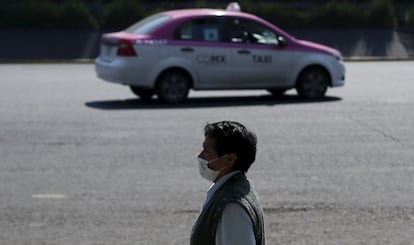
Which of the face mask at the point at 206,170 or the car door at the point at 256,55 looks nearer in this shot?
the face mask at the point at 206,170

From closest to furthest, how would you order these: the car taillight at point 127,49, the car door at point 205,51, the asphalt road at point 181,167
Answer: the asphalt road at point 181,167, the car taillight at point 127,49, the car door at point 205,51

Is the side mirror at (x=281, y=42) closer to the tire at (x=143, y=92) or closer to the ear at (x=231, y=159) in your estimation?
the tire at (x=143, y=92)

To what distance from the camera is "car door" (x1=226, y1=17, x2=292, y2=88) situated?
18094 millimetres

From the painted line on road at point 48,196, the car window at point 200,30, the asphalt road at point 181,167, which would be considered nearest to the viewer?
the asphalt road at point 181,167

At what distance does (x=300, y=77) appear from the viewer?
1845cm

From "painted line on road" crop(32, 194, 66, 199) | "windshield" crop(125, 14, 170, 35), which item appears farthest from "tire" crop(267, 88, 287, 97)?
"painted line on road" crop(32, 194, 66, 199)

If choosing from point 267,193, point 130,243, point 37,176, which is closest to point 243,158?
point 130,243

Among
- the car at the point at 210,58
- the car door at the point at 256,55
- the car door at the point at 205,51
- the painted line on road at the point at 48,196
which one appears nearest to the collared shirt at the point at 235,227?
the painted line on road at the point at 48,196

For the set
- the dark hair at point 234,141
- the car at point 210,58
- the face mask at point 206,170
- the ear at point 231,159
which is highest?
the dark hair at point 234,141

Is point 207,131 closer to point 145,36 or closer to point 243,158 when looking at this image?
point 243,158

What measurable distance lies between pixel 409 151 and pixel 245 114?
4.38m

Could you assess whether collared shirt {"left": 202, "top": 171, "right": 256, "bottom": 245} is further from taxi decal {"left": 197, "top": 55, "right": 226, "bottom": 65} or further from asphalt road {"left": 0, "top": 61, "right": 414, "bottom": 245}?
taxi decal {"left": 197, "top": 55, "right": 226, "bottom": 65}

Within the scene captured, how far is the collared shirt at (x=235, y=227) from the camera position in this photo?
352 cm

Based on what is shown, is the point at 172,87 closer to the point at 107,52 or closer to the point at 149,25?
the point at 149,25
